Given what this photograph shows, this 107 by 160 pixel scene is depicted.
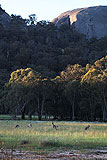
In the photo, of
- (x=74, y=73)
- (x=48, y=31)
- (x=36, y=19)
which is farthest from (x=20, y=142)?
(x=36, y=19)

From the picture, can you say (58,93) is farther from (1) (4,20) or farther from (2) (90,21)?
(2) (90,21)

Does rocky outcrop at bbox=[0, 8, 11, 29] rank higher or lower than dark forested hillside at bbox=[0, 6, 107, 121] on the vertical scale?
higher

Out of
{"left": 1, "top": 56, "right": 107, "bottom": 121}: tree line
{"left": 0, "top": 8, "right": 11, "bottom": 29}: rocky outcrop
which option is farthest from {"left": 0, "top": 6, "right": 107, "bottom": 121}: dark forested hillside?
{"left": 0, "top": 8, "right": 11, "bottom": 29}: rocky outcrop

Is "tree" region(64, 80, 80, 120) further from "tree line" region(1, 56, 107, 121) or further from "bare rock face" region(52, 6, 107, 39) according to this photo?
"bare rock face" region(52, 6, 107, 39)

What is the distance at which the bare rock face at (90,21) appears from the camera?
163375mm

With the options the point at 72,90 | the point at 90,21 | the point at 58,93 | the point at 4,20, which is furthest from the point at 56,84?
the point at 90,21

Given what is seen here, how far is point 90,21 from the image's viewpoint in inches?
6614

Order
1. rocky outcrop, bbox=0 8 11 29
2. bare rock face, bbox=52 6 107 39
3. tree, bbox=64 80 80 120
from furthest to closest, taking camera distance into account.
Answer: bare rock face, bbox=52 6 107 39, rocky outcrop, bbox=0 8 11 29, tree, bbox=64 80 80 120

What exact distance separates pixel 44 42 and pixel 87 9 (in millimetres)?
57960

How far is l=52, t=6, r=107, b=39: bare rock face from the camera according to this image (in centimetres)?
16338

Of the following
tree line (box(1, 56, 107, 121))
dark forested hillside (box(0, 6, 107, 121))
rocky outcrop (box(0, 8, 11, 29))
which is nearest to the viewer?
tree line (box(1, 56, 107, 121))

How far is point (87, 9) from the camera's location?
182000 millimetres

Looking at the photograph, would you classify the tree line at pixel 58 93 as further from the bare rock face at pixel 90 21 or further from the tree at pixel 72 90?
the bare rock face at pixel 90 21

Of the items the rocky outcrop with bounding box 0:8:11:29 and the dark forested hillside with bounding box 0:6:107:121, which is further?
the rocky outcrop with bounding box 0:8:11:29
